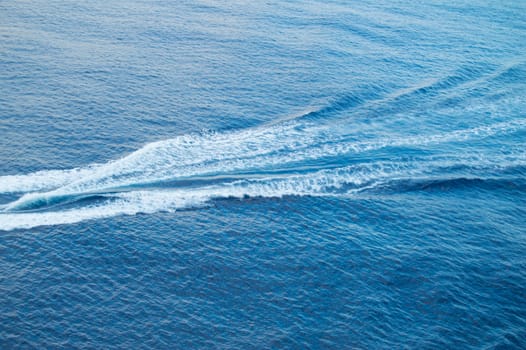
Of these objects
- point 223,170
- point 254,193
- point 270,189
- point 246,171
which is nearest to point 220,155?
point 223,170

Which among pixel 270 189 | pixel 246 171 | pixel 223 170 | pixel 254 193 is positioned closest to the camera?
pixel 254 193

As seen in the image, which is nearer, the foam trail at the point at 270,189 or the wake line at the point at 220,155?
the foam trail at the point at 270,189

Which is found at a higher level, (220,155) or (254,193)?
(220,155)

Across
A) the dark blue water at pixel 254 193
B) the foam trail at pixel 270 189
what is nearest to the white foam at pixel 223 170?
the foam trail at pixel 270 189

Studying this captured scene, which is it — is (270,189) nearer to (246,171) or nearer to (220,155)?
(246,171)

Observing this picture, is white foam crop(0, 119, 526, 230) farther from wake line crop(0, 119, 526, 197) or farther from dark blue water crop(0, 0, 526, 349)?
dark blue water crop(0, 0, 526, 349)

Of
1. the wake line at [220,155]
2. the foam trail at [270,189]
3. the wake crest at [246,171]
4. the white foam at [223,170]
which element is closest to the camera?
the foam trail at [270,189]

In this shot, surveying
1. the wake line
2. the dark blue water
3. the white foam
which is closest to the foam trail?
the white foam

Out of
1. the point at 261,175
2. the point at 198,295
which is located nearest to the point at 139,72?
the point at 261,175

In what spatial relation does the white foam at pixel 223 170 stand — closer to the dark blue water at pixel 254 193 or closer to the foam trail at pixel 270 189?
the foam trail at pixel 270 189
